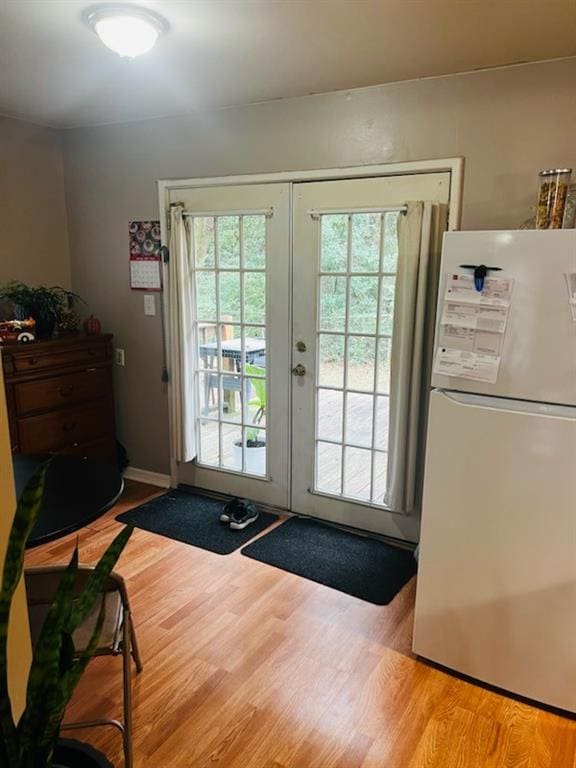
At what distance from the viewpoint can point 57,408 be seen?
133 inches

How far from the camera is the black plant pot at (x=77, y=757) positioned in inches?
48.2

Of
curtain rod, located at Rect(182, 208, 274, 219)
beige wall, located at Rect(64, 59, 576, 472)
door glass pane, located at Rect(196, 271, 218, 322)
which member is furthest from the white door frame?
door glass pane, located at Rect(196, 271, 218, 322)

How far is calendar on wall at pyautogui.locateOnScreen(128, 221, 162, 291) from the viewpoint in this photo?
3498mm

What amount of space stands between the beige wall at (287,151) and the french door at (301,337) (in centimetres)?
16

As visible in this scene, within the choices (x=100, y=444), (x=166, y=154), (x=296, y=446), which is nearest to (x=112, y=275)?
(x=166, y=154)

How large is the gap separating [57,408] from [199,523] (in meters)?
1.12

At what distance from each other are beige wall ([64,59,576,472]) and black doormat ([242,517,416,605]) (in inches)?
45.9

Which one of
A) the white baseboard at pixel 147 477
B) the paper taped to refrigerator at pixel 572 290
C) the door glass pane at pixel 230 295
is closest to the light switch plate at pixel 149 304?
the door glass pane at pixel 230 295

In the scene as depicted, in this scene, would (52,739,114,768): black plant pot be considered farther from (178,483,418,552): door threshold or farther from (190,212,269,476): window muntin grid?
(190,212,269,476): window muntin grid

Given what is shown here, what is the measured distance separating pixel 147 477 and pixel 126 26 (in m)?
2.77

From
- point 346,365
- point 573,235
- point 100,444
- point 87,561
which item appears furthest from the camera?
point 100,444

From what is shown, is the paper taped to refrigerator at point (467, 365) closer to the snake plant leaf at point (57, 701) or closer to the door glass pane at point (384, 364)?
the door glass pane at point (384, 364)

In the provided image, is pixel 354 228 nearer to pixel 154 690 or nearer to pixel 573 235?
pixel 573 235

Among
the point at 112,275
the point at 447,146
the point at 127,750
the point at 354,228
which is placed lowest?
the point at 127,750
